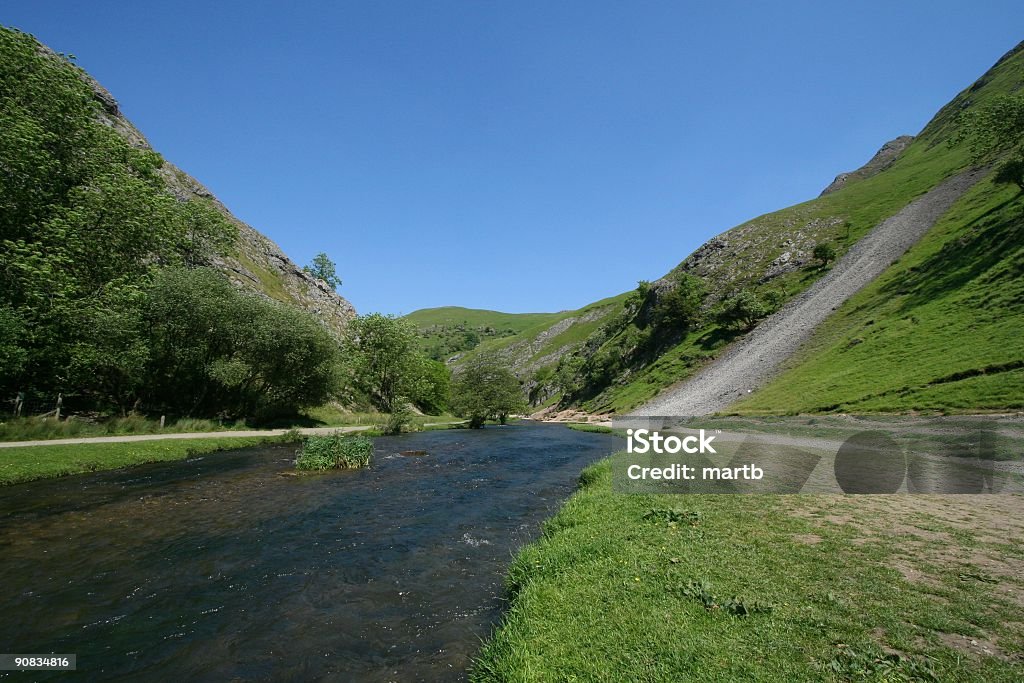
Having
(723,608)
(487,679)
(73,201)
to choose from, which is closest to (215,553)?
(487,679)

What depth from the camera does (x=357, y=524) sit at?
16016 mm

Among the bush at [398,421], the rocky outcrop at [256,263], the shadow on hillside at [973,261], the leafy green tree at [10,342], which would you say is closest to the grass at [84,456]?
the leafy green tree at [10,342]

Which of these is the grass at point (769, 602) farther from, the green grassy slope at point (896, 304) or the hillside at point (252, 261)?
the hillside at point (252, 261)

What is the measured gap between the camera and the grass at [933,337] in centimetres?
2773

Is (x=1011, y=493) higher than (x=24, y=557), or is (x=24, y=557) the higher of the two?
(x=1011, y=493)

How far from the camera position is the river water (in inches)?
316

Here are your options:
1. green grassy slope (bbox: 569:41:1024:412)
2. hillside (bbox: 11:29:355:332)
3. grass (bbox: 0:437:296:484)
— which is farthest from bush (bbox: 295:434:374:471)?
hillside (bbox: 11:29:355:332)

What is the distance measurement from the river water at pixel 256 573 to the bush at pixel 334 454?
342 cm

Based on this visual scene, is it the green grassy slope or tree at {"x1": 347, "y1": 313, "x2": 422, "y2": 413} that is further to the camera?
tree at {"x1": 347, "y1": 313, "x2": 422, "y2": 413}

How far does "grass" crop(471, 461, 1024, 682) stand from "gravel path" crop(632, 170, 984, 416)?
43094mm

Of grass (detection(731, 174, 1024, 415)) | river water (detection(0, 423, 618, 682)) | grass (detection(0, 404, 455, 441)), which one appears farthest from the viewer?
grass (detection(731, 174, 1024, 415))

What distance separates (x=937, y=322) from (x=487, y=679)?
169 feet

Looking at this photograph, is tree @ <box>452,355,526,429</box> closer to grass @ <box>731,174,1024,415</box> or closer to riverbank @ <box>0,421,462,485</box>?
riverbank @ <box>0,421,462,485</box>

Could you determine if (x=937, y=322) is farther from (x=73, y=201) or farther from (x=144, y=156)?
(x=144, y=156)
